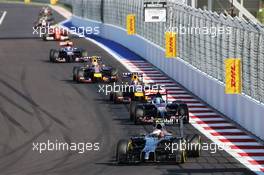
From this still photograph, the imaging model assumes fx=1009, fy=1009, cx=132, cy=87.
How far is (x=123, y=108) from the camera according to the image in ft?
109

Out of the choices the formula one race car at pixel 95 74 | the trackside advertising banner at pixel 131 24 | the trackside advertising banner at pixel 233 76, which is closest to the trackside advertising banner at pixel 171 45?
the formula one race car at pixel 95 74

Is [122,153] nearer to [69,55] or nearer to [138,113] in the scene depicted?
[138,113]

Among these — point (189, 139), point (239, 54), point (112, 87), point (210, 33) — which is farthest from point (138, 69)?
point (189, 139)

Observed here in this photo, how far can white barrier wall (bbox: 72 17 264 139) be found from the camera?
2778cm

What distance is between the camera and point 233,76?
91.1ft

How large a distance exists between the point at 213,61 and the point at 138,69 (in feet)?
36.0

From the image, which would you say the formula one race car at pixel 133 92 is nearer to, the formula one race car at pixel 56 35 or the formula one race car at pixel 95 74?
the formula one race car at pixel 95 74

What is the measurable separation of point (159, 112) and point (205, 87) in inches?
218

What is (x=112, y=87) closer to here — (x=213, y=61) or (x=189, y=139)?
(x=213, y=61)

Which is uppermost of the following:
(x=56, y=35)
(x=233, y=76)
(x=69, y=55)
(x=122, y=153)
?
(x=233, y=76)

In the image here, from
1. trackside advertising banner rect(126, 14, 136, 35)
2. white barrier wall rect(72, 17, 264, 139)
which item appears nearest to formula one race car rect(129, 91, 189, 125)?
white barrier wall rect(72, 17, 264, 139)

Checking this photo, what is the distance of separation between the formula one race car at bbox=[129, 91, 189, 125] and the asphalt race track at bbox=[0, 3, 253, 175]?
30 cm

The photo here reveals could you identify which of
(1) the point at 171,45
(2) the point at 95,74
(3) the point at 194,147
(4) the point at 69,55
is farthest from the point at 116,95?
(4) the point at 69,55

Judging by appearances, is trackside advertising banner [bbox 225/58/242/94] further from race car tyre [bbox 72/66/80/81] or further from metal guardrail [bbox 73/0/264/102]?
race car tyre [bbox 72/66/80/81]
